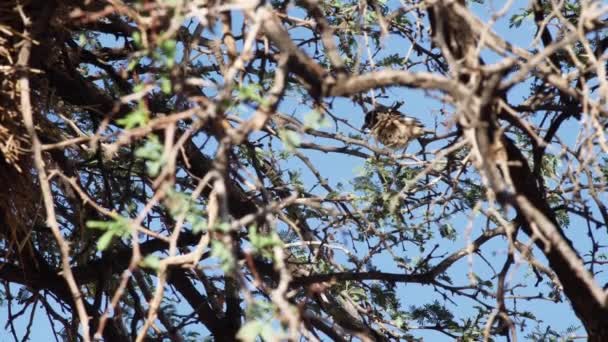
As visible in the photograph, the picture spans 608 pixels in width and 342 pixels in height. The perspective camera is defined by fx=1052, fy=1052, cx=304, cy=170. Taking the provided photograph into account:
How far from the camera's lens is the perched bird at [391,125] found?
3041 millimetres

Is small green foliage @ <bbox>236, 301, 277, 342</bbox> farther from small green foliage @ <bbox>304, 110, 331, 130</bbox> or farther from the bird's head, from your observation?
the bird's head

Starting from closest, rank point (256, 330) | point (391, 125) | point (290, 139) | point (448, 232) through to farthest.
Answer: point (256, 330) → point (290, 139) → point (391, 125) → point (448, 232)

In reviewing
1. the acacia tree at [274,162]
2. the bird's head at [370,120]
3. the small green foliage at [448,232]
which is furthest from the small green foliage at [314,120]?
the small green foliage at [448,232]

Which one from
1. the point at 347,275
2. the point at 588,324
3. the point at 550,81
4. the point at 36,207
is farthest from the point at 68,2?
the point at 588,324

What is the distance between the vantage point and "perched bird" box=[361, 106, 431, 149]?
120 inches

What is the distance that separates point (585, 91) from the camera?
1.82 meters

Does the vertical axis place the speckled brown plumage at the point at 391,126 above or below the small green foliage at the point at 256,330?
above

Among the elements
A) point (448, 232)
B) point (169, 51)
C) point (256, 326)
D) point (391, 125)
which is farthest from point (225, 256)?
point (448, 232)

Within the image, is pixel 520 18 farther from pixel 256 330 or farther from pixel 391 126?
pixel 256 330

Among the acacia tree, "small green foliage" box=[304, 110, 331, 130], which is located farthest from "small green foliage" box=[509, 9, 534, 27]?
"small green foliage" box=[304, 110, 331, 130]

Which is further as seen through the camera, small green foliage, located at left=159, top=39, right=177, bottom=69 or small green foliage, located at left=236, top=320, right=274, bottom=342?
small green foliage, located at left=159, top=39, right=177, bottom=69

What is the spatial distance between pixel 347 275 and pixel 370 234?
0.53 metres

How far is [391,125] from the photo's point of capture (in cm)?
311

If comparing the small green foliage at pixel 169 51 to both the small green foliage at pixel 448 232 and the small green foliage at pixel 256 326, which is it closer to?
the small green foliage at pixel 256 326
